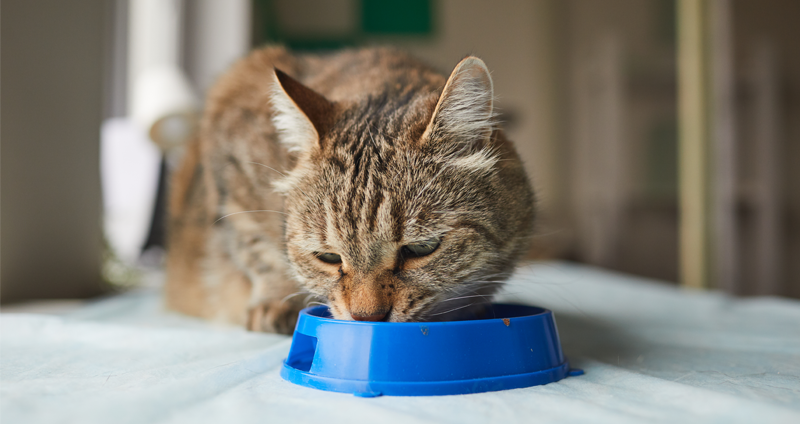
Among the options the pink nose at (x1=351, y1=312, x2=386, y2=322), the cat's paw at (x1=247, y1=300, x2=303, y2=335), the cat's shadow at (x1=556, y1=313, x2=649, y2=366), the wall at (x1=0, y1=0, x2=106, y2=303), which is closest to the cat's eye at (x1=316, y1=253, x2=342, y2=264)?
the pink nose at (x1=351, y1=312, x2=386, y2=322)

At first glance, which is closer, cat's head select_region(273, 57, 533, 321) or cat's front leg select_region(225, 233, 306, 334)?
cat's head select_region(273, 57, 533, 321)

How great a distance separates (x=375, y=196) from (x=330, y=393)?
378 mm

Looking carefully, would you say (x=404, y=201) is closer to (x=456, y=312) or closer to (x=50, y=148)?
(x=456, y=312)

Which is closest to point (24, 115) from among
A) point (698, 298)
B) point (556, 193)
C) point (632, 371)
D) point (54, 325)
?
point (54, 325)

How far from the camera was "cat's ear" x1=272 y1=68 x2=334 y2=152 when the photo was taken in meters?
1.27

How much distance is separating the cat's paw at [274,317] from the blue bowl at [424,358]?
48cm

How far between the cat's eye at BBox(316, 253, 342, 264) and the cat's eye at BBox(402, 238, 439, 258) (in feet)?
0.49

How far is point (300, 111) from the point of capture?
4.17 feet

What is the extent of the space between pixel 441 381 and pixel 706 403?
0.42 meters

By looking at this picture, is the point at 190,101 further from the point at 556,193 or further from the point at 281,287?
the point at 556,193

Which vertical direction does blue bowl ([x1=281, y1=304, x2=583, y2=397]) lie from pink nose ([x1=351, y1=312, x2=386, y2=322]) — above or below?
below

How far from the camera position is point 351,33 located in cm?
577

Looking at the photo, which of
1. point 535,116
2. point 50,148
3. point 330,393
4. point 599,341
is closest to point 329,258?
point 330,393

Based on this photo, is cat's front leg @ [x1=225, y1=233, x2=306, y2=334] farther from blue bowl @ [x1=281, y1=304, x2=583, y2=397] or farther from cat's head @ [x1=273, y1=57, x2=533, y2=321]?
blue bowl @ [x1=281, y1=304, x2=583, y2=397]
